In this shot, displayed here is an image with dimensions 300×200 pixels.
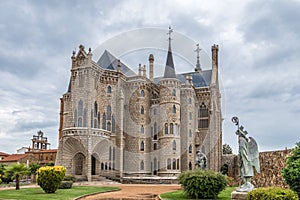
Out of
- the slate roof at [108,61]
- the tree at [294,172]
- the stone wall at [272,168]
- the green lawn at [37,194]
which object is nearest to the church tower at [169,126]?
the slate roof at [108,61]

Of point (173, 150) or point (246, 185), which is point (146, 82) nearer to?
point (173, 150)

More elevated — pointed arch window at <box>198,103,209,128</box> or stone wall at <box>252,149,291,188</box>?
pointed arch window at <box>198,103,209,128</box>

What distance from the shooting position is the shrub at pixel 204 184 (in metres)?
17.5

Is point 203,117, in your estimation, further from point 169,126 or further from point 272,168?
point 272,168

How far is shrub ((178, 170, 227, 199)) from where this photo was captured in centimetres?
1748

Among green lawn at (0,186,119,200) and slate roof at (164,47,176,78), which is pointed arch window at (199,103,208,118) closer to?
slate roof at (164,47,176,78)

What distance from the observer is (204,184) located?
1745cm

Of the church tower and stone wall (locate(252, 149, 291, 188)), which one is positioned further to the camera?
the church tower

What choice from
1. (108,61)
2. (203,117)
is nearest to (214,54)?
(203,117)

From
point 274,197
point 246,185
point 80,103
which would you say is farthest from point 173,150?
point 274,197

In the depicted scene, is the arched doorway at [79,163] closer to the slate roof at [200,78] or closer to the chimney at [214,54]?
the slate roof at [200,78]

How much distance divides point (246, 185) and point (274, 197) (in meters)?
4.22

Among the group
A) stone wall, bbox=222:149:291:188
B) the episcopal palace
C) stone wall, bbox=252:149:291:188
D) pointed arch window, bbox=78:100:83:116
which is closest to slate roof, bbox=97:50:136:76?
the episcopal palace

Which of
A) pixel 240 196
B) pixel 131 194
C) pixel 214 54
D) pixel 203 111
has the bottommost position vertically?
pixel 131 194
